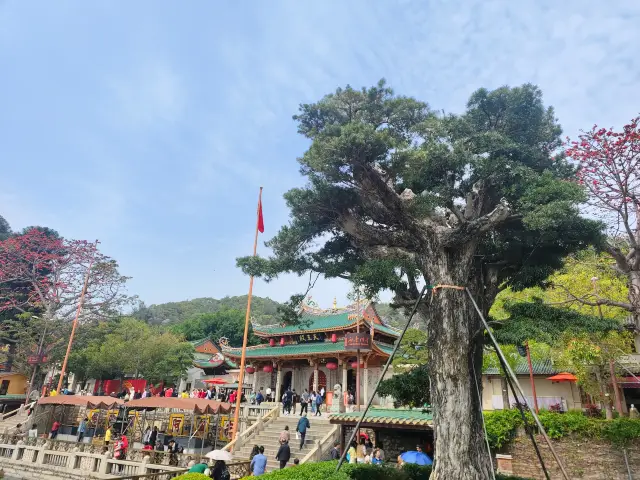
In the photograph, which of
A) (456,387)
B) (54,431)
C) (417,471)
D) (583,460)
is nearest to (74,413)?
(54,431)

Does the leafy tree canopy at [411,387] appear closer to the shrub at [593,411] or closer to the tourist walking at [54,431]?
the shrub at [593,411]

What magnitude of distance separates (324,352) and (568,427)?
12.7 meters

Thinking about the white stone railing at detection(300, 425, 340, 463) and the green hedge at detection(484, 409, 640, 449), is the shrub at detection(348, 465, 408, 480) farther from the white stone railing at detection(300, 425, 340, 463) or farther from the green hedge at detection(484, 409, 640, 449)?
the green hedge at detection(484, 409, 640, 449)

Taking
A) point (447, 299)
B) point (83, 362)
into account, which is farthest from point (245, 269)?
point (83, 362)

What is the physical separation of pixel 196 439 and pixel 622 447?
47.8 feet

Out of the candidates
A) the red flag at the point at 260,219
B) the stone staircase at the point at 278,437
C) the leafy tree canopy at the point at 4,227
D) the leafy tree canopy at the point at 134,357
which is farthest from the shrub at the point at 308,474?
the leafy tree canopy at the point at 4,227

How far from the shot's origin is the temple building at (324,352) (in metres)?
23.0

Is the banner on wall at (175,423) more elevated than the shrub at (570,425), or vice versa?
the shrub at (570,425)

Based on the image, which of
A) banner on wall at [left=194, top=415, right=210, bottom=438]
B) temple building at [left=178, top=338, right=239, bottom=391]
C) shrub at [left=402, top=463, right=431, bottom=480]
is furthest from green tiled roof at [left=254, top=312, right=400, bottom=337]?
shrub at [left=402, top=463, right=431, bottom=480]

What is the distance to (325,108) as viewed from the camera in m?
8.17

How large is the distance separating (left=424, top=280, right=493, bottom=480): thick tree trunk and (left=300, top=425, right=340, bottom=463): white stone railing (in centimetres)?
743

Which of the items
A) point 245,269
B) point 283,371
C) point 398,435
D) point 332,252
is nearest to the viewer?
point 245,269

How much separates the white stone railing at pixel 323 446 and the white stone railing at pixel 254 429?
257cm

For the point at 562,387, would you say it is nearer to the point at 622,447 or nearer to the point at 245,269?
the point at 622,447
